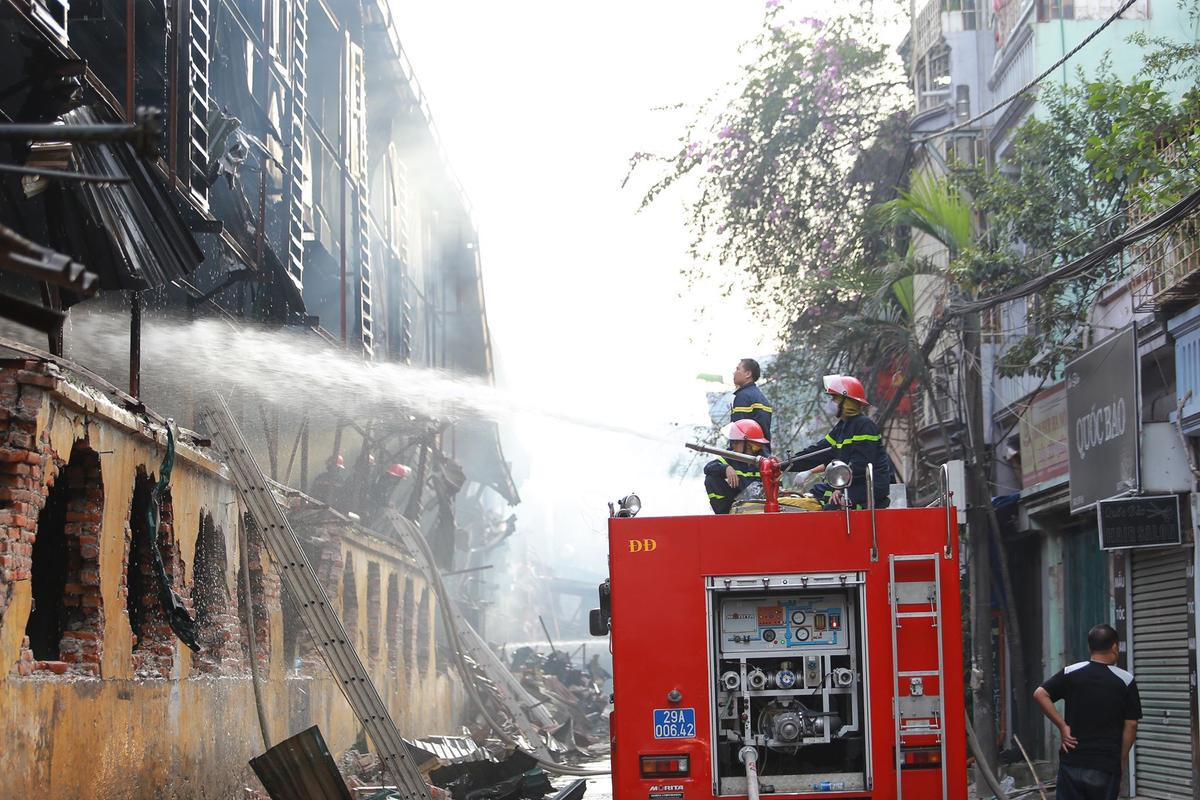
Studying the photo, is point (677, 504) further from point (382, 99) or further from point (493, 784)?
point (493, 784)

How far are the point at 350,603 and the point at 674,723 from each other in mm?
11784

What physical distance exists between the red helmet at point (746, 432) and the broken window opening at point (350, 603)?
9972 millimetres


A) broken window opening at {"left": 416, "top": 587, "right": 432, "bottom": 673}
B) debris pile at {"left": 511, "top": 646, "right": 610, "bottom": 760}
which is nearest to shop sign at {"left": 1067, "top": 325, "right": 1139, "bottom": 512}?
debris pile at {"left": 511, "top": 646, "right": 610, "bottom": 760}

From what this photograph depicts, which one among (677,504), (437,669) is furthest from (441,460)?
(677,504)

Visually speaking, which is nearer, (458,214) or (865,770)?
(865,770)

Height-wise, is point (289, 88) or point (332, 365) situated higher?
point (289, 88)

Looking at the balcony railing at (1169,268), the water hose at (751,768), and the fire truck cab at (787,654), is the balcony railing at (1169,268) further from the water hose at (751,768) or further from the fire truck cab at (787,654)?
the water hose at (751,768)

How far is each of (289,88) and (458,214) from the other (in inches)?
611

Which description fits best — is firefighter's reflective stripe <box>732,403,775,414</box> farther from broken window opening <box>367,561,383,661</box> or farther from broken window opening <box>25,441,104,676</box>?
broken window opening <box>367,561,383,661</box>

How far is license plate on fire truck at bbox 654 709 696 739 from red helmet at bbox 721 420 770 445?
91.9 inches

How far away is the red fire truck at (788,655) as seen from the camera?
7930 millimetres

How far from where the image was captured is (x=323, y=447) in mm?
21672

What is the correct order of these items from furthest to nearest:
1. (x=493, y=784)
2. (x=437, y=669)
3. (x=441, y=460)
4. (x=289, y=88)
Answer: (x=441, y=460) → (x=437, y=669) → (x=289, y=88) → (x=493, y=784)

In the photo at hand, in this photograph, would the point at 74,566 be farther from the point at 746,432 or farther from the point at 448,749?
the point at 448,749
